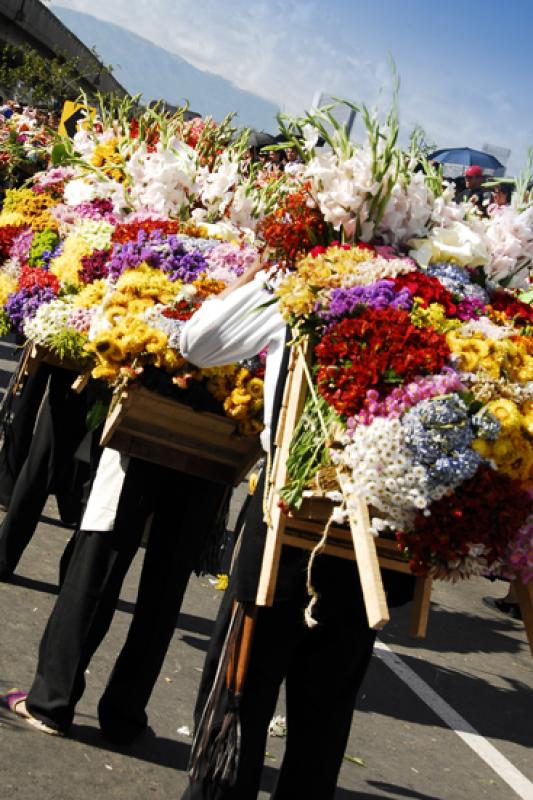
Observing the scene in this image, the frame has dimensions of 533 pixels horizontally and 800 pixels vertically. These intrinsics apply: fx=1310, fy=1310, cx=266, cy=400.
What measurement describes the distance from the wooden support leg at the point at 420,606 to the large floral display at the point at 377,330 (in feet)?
0.77

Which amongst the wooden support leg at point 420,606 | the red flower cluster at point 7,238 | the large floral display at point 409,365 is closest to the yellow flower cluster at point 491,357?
the large floral display at point 409,365

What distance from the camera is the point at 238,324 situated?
14.6ft

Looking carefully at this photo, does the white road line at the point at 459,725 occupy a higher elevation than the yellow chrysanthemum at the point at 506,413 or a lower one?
lower

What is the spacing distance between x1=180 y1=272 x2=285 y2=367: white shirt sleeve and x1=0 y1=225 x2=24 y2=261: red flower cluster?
135 inches

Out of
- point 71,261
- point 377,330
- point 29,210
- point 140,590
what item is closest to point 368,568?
point 377,330

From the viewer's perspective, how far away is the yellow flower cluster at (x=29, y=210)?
767 centimetres

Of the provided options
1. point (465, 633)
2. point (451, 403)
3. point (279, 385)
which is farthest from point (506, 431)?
point (465, 633)

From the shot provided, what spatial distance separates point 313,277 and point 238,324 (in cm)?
41

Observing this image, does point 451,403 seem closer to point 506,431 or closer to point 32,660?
point 506,431

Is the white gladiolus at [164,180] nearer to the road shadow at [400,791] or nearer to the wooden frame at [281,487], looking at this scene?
the wooden frame at [281,487]

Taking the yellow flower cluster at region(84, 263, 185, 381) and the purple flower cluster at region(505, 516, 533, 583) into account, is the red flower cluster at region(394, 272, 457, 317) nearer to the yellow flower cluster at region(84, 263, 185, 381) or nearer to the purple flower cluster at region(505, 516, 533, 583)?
the purple flower cluster at region(505, 516, 533, 583)

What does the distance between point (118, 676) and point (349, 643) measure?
61.3 inches

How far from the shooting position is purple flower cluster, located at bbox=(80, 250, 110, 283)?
6516 mm

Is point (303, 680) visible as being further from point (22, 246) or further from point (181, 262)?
point (22, 246)
